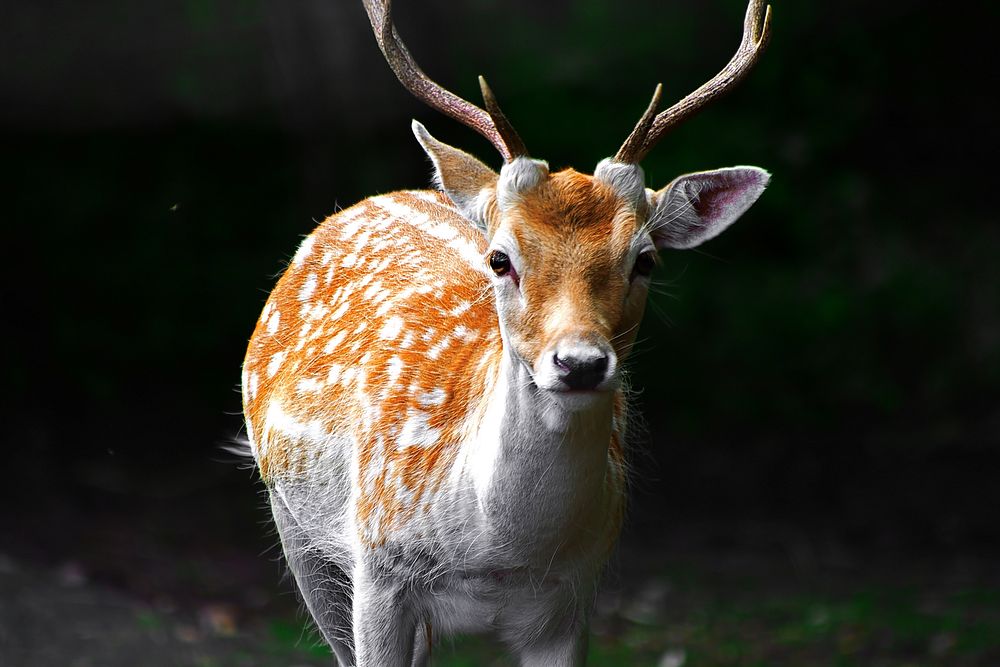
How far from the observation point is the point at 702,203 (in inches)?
137

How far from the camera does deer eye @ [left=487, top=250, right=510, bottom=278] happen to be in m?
3.20

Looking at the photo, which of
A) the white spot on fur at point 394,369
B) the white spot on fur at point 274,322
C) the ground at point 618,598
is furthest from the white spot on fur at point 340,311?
the ground at point 618,598

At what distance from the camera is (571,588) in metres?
3.58

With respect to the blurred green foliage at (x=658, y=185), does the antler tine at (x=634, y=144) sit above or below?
above

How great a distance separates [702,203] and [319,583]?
74.8 inches

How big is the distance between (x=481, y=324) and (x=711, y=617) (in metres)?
3.65

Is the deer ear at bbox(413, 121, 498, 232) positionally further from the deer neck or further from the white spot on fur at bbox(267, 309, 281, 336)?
the white spot on fur at bbox(267, 309, 281, 336)

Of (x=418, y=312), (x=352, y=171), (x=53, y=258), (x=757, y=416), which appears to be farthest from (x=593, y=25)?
(x=418, y=312)

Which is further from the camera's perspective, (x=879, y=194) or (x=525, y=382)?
(x=879, y=194)

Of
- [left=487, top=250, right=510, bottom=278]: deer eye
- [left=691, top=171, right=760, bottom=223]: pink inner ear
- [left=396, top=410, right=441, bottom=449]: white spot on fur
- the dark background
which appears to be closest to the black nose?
[left=487, top=250, right=510, bottom=278]: deer eye

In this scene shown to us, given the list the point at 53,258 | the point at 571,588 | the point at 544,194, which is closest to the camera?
the point at 544,194

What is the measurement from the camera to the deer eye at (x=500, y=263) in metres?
3.20

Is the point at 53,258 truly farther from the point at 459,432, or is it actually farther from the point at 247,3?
the point at 459,432

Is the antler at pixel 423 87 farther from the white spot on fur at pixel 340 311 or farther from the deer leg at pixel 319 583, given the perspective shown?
the deer leg at pixel 319 583
